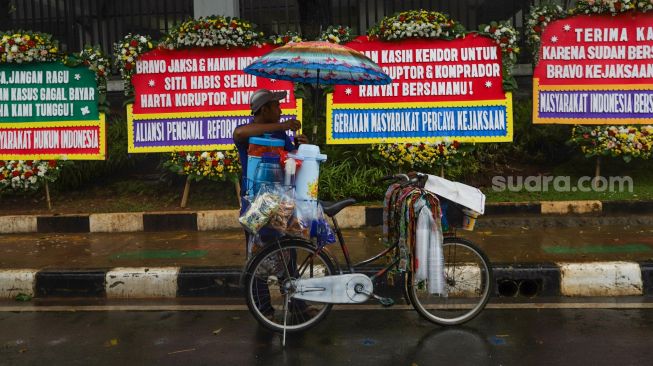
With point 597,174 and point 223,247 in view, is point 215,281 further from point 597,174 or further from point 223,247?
point 597,174

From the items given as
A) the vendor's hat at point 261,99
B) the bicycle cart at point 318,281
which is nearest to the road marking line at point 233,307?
the bicycle cart at point 318,281

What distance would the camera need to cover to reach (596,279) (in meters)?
5.20

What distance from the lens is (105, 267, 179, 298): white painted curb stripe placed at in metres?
5.44

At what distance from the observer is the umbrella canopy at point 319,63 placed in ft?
14.4

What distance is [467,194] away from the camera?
4250 mm

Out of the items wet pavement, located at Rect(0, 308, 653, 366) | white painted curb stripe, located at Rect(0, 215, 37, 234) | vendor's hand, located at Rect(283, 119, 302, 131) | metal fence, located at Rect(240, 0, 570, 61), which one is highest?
metal fence, located at Rect(240, 0, 570, 61)

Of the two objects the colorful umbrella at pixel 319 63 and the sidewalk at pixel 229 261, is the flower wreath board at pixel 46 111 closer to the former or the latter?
the sidewalk at pixel 229 261

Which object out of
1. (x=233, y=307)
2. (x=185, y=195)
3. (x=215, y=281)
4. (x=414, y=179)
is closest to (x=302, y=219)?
(x=414, y=179)

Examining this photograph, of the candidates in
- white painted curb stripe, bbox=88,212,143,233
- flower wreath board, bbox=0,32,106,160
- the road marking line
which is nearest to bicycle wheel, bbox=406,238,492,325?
the road marking line

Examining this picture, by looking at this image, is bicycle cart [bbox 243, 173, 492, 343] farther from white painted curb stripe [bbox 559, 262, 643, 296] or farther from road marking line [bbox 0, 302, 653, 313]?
white painted curb stripe [bbox 559, 262, 643, 296]

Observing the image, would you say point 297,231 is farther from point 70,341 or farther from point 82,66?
point 82,66

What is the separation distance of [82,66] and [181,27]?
1249 mm

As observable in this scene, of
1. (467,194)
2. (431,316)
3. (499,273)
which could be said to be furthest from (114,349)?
(499,273)

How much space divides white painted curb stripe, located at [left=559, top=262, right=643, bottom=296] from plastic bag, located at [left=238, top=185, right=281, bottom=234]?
2.40 m
